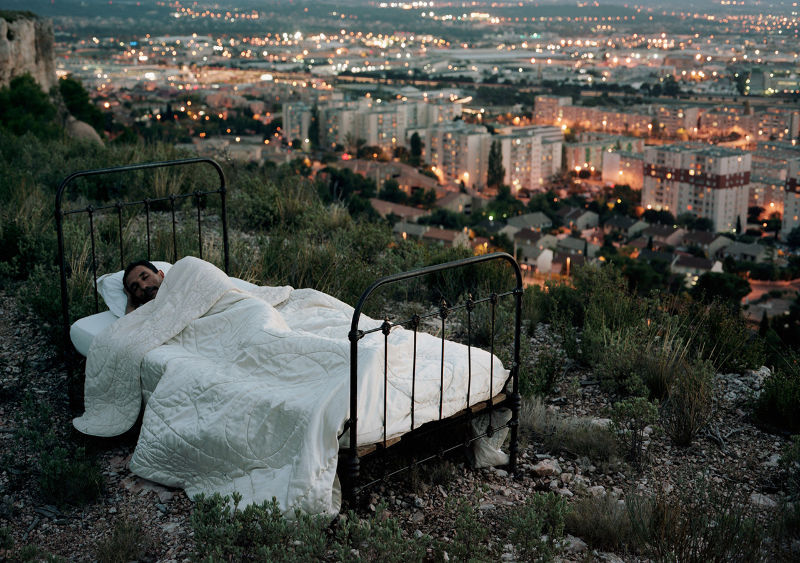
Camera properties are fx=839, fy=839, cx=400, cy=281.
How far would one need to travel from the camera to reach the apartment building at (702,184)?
2639 cm

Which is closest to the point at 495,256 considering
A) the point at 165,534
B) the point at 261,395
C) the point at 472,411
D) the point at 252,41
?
the point at 472,411

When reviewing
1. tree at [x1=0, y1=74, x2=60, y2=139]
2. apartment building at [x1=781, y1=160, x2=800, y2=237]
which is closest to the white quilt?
tree at [x1=0, y1=74, x2=60, y2=139]

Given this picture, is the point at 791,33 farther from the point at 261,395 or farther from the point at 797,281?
the point at 261,395

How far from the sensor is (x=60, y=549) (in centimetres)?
199

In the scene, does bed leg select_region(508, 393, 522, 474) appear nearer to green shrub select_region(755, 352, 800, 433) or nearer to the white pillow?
green shrub select_region(755, 352, 800, 433)

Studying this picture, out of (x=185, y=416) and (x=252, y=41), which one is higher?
(x=252, y=41)

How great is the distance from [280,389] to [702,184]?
27.0m

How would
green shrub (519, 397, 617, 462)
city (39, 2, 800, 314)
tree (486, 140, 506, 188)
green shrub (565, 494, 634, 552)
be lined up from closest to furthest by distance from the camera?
green shrub (565, 494, 634, 552), green shrub (519, 397, 617, 462), city (39, 2, 800, 314), tree (486, 140, 506, 188)

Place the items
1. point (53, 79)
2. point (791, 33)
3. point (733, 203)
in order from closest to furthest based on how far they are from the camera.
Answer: point (53, 79) → point (733, 203) → point (791, 33)

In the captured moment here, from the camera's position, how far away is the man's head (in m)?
2.80

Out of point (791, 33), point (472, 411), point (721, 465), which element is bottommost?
point (721, 465)

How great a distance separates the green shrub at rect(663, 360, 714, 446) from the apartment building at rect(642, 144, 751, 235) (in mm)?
24927

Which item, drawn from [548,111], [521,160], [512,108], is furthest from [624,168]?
[512,108]

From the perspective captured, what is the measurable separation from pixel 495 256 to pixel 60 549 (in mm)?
1335
